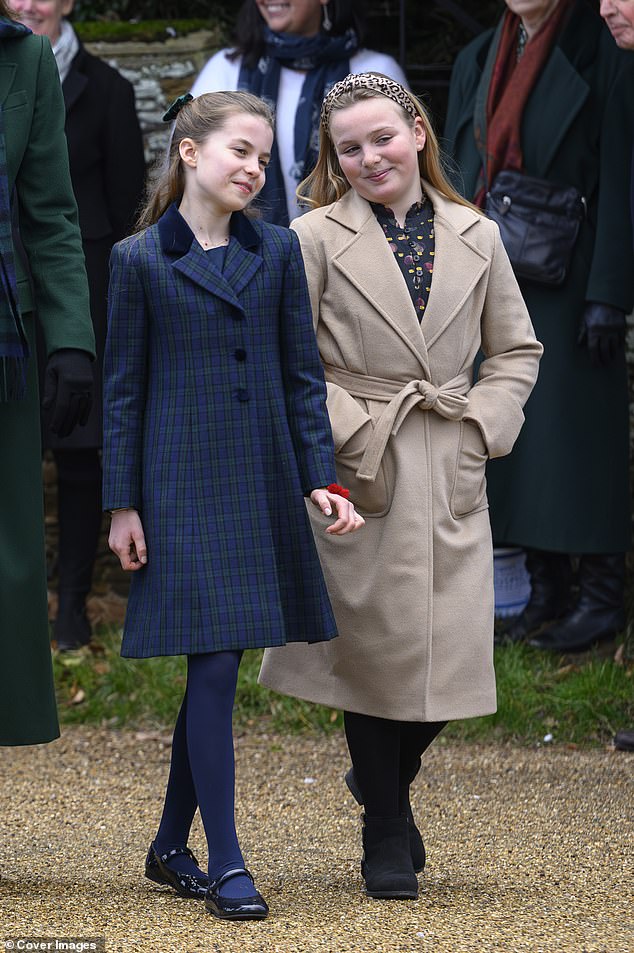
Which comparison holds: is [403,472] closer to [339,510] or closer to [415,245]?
[339,510]

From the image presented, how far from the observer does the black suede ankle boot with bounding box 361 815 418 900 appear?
117 inches

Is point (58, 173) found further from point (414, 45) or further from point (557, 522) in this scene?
point (414, 45)

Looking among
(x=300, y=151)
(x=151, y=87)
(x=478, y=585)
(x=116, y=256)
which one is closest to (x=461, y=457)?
(x=478, y=585)

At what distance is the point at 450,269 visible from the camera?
3.14 meters

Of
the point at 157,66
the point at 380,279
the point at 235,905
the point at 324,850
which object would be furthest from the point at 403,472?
the point at 157,66

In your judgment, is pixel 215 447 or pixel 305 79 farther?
pixel 305 79

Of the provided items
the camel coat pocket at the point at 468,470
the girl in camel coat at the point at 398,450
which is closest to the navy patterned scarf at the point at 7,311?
the girl in camel coat at the point at 398,450

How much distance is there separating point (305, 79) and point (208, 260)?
7.53 feet

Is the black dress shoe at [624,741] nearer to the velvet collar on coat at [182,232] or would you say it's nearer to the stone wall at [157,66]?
the velvet collar on coat at [182,232]

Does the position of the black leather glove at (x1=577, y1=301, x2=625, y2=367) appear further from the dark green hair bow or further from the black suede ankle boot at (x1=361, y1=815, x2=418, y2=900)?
the black suede ankle boot at (x1=361, y1=815, x2=418, y2=900)

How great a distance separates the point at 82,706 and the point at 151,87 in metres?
2.43

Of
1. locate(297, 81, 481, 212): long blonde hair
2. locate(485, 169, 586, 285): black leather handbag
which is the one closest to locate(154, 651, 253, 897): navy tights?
locate(297, 81, 481, 212): long blonde hair

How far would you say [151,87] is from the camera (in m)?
5.88

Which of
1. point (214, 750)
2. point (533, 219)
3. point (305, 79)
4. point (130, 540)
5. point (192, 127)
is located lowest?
point (214, 750)
